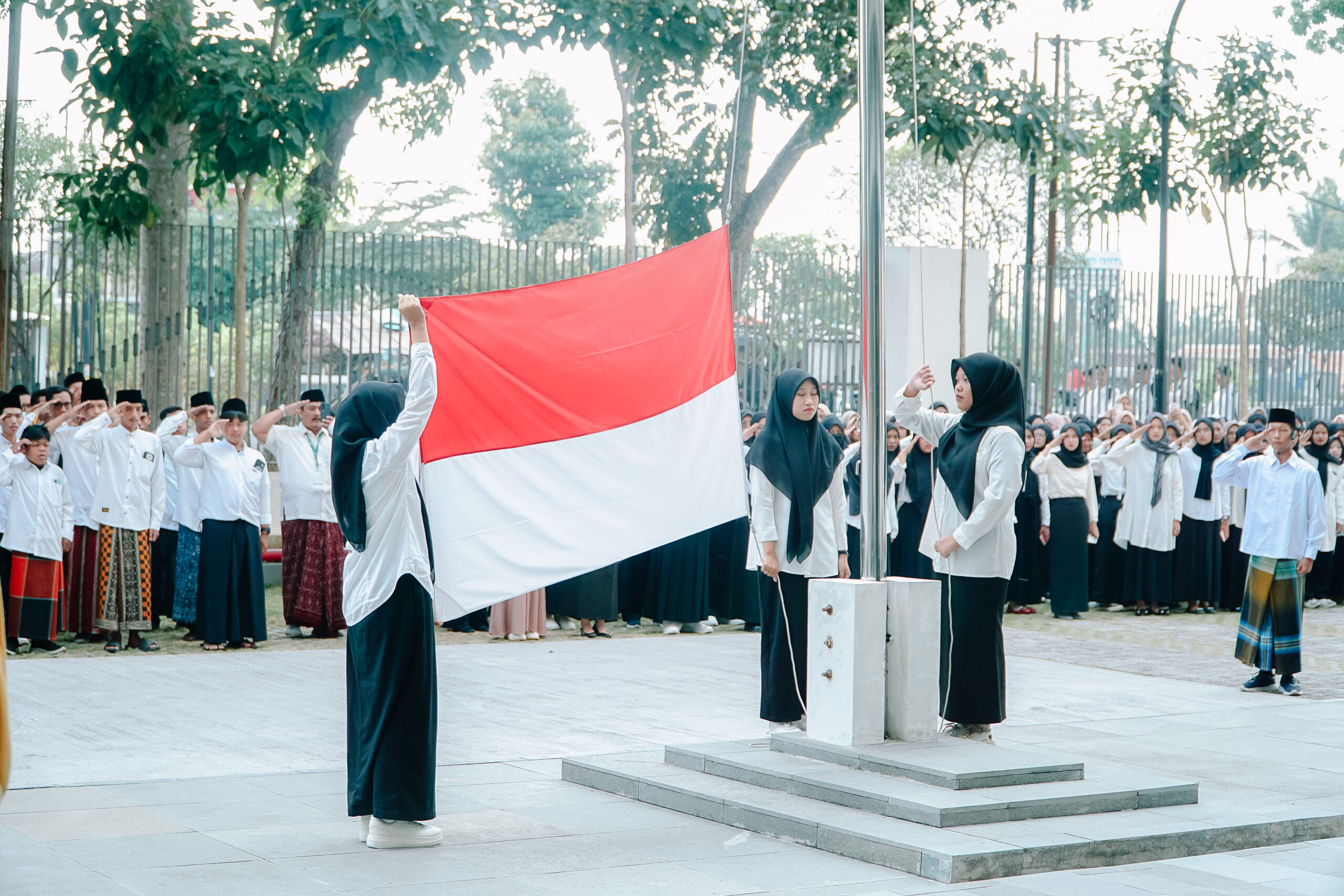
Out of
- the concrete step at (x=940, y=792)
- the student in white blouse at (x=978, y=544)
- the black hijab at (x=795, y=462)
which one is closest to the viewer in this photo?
the concrete step at (x=940, y=792)

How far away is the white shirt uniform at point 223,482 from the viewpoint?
35.3 ft

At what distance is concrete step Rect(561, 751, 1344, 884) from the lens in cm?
513

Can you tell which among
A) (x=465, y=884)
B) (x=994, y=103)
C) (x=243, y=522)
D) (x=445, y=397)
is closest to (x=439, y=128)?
(x=994, y=103)

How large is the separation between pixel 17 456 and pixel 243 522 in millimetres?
1589

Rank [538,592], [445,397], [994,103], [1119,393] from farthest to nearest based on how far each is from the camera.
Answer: [1119,393]
[994,103]
[538,592]
[445,397]

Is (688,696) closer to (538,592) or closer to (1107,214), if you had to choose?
(538,592)

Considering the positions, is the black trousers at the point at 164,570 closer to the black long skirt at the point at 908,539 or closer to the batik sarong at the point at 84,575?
the batik sarong at the point at 84,575

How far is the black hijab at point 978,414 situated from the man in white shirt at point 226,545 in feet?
19.5

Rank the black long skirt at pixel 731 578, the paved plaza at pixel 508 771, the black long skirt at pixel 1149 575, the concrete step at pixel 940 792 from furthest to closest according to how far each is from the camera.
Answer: the black long skirt at pixel 1149 575
the black long skirt at pixel 731 578
the concrete step at pixel 940 792
the paved plaza at pixel 508 771

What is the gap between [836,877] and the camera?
Answer: 16.7 feet

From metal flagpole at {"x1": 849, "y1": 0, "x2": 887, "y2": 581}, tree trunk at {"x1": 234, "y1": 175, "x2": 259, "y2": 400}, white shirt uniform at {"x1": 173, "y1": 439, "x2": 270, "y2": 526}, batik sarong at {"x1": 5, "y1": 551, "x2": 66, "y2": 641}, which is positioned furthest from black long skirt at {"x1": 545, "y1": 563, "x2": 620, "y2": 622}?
metal flagpole at {"x1": 849, "y1": 0, "x2": 887, "y2": 581}

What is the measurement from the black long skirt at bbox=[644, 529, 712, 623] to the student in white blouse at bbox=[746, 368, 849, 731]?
527 centimetres

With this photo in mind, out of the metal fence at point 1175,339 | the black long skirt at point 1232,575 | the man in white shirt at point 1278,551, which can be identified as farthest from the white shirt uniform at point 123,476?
the metal fence at point 1175,339

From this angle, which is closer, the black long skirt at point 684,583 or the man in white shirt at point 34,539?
the man in white shirt at point 34,539
